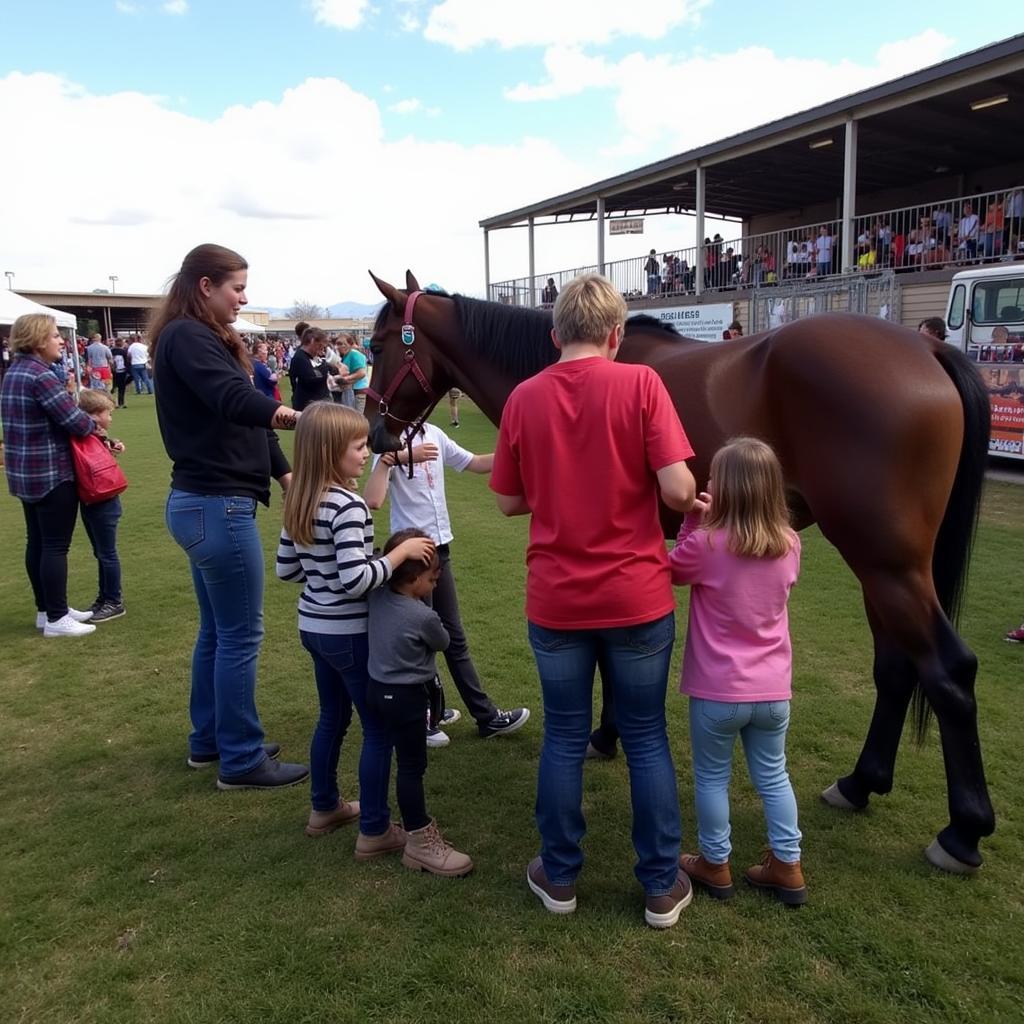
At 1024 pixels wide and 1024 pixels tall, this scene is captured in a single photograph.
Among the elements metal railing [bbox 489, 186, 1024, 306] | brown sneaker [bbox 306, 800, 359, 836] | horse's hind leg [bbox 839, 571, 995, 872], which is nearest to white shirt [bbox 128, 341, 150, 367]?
metal railing [bbox 489, 186, 1024, 306]

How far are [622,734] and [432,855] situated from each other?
0.87m

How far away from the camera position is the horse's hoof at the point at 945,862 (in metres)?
2.66

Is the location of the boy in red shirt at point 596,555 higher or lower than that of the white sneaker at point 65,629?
higher

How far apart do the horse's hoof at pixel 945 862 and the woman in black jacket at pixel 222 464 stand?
8.25ft

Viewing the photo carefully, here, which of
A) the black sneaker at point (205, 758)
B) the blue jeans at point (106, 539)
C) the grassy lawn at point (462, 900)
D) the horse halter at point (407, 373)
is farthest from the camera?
the blue jeans at point (106, 539)

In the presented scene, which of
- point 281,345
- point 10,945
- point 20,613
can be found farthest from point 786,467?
point 281,345

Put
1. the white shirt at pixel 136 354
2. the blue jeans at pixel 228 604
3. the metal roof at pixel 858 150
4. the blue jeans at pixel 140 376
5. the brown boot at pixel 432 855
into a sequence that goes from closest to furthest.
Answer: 1. the brown boot at pixel 432 855
2. the blue jeans at pixel 228 604
3. the metal roof at pixel 858 150
4. the white shirt at pixel 136 354
5. the blue jeans at pixel 140 376

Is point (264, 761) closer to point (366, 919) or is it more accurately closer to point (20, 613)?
point (366, 919)

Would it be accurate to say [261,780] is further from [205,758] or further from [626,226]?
[626,226]

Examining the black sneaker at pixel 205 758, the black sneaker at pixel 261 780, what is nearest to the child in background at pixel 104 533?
the black sneaker at pixel 205 758

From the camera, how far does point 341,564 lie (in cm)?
261

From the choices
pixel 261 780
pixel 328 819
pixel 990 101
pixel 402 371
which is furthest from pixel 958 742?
pixel 990 101

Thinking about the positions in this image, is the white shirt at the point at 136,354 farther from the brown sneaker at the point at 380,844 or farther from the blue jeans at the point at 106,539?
the brown sneaker at the point at 380,844

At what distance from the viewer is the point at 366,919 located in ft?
8.28
